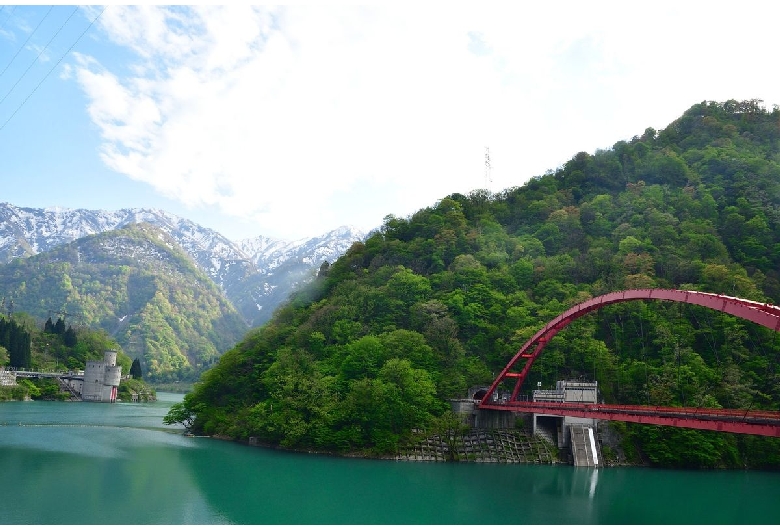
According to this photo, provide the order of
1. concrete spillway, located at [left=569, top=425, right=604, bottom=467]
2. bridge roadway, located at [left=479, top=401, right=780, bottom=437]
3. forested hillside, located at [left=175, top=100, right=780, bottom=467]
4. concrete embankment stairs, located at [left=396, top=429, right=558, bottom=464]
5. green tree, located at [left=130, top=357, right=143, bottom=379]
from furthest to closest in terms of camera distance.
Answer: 1. green tree, located at [left=130, top=357, right=143, bottom=379]
2. forested hillside, located at [left=175, top=100, right=780, bottom=467]
3. concrete embankment stairs, located at [left=396, top=429, right=558, bottom=464]
4. concrete spillway, located at [left=569, top=425, right=604, bottom=467]
5. bridge roadway, located at [left=479, top=401, right=780, bottom=437]

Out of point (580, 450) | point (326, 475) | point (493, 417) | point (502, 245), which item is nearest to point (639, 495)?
point (580, 450)

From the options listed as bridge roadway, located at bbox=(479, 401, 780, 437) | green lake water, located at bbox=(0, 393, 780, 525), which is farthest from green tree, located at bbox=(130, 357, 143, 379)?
bridge roadway, located at bbox=(479, 401, 780, 437)

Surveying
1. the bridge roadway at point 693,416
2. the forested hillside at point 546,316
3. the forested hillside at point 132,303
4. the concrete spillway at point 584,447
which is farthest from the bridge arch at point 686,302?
the forested hillside at point 132,303

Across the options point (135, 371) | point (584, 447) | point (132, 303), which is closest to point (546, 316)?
point (584, 447)

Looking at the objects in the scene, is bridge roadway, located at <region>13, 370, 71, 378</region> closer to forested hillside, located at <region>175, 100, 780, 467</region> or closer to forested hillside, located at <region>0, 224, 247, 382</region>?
A: forested hillside, located at <region>175, 100, 780, 467</region>

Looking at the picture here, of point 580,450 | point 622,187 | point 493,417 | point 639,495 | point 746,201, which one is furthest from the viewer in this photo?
point 622,187

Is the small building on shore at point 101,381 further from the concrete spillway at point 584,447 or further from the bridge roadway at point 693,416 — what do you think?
the bridge roadway at point 693,416

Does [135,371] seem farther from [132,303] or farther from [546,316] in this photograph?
[132,303]

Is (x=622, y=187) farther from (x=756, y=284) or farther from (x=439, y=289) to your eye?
(x=439, y=289)
